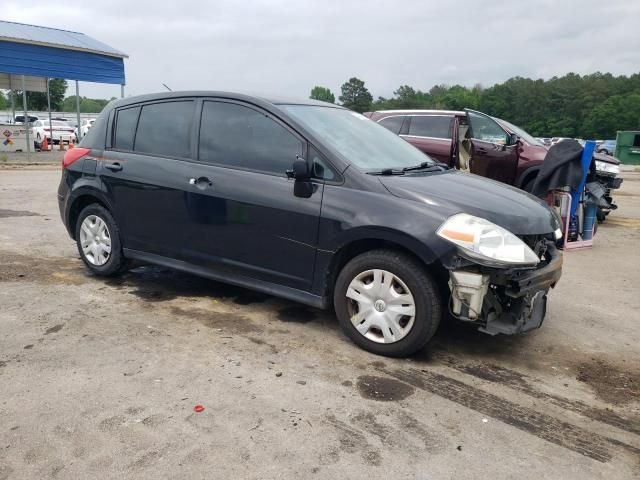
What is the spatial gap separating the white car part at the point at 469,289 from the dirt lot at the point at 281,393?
0.46 meters

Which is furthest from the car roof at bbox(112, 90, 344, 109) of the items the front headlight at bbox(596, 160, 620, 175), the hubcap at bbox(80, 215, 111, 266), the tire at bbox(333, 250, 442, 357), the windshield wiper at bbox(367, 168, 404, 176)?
the front headlight at bbox(596, 160, 620, 175)

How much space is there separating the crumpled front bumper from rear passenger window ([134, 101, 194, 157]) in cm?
256

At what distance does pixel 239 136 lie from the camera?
14.3 ft

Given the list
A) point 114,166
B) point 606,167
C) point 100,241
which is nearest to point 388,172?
point 114,166

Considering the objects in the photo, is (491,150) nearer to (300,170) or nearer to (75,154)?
(300,170)

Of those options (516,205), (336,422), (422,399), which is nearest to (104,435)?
(336,422)

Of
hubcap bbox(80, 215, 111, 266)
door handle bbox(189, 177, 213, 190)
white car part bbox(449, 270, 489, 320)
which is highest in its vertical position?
→ door handle bbox(189, 177, 213, 190)

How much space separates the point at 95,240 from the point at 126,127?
1.11m

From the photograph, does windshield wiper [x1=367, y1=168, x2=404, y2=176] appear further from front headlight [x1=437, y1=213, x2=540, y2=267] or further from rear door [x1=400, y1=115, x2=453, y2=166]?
rear door [x1=400, y1=115, x2=453, y2=166]

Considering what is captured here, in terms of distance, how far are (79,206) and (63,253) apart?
116 centimetres

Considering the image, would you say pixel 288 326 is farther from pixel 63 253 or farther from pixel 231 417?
pixel 63 253

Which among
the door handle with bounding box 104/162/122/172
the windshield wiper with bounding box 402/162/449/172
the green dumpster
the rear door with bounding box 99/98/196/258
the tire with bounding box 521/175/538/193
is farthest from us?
the green dumpster

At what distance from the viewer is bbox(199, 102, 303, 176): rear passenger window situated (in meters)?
4.12

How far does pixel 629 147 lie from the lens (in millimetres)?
32156
